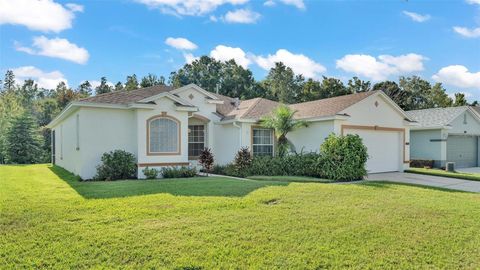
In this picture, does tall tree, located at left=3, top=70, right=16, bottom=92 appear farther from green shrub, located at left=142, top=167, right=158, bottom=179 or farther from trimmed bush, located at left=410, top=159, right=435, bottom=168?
trimmed bush, located at left=410, top=159, right=435, bottom=168

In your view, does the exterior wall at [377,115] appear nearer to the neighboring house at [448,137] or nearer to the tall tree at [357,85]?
the neighboring house at [448,137]

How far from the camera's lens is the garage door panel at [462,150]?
25239 mm

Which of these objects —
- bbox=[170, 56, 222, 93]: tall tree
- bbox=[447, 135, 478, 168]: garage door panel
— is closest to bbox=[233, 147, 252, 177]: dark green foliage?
bbox=[447, 135, 478, 168]: garage door panel

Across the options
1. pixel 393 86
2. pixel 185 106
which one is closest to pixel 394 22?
pixel 185 106

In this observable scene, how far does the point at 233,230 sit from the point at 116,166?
912cm

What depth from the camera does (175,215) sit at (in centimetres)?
767

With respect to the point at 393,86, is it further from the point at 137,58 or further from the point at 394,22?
the point at 137,58

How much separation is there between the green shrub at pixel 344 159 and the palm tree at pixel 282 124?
8.31 feet

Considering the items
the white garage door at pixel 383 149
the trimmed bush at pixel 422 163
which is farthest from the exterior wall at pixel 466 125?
the white garage door at pixel 383 149

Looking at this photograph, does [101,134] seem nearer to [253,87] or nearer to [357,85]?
[253,87]

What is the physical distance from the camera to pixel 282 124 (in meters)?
17.4

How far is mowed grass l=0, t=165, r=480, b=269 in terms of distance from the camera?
552 centimetres

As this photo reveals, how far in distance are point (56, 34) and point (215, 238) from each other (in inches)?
478

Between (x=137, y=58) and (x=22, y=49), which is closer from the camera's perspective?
(x=22, y=49)
